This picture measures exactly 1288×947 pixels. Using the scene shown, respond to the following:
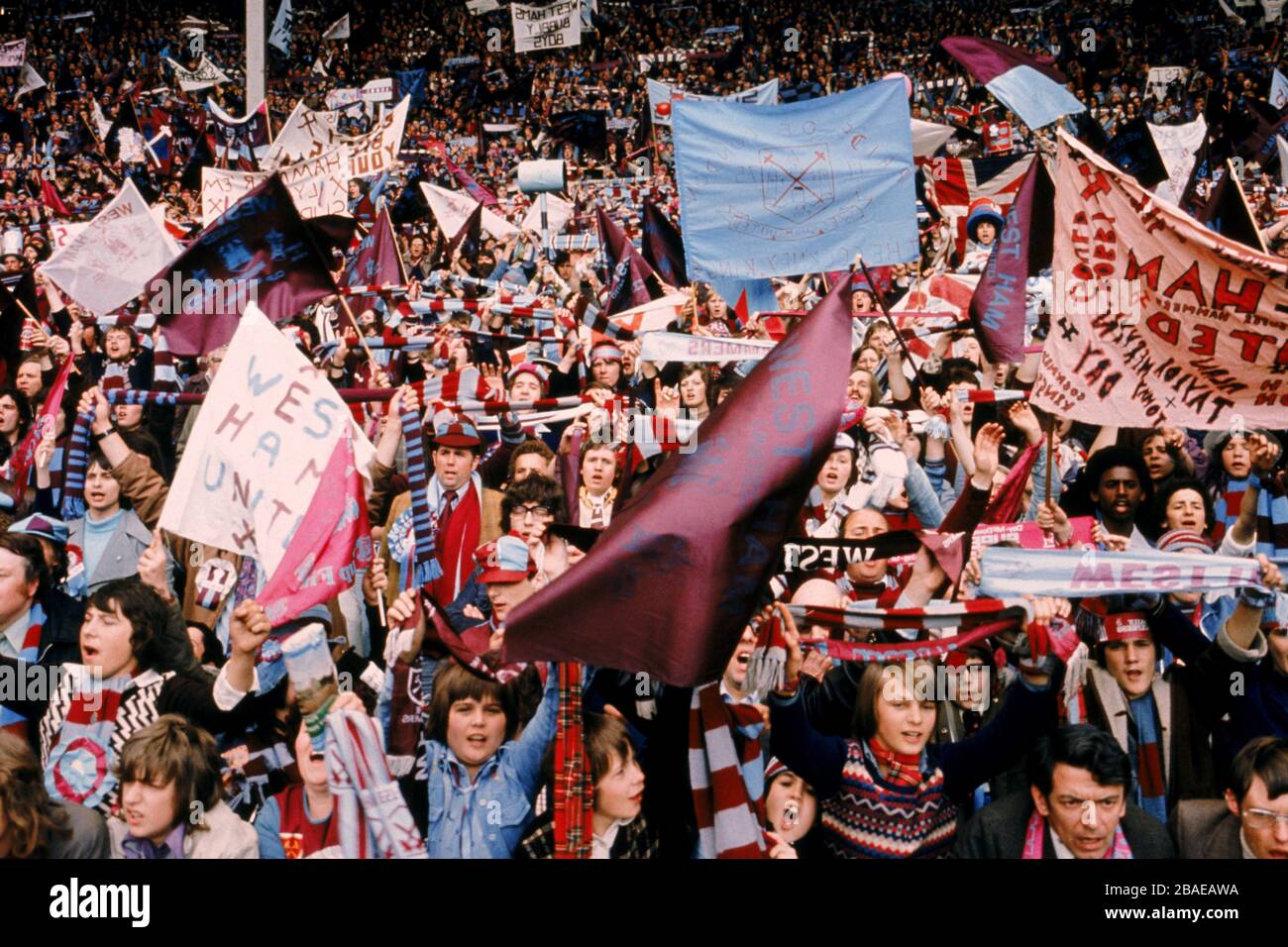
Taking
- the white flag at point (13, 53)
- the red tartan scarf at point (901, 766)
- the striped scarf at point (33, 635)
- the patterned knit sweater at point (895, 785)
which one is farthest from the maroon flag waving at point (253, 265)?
the white flag at point (13, 53)

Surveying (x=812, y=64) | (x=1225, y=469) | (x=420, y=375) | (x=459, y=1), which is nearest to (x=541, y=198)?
(x=420, y=375)

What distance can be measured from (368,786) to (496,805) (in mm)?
333

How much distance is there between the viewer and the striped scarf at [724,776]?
411 cm

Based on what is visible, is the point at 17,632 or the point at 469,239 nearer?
the point at 17,632

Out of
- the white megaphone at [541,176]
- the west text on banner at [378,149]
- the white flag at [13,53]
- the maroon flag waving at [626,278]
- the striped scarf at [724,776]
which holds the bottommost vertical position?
the striped scarf at [724,776]

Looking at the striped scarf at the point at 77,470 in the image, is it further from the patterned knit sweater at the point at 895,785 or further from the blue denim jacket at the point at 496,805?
the patterned knit sweater at the point at 895,785

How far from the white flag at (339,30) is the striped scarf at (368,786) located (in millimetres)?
26459

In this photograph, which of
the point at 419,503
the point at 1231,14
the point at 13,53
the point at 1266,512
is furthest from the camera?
the point at 13,53

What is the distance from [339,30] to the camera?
95.1ft

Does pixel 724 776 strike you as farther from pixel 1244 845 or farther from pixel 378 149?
pixel 378 149

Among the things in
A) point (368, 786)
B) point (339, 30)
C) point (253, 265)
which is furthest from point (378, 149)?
point (339, 30)

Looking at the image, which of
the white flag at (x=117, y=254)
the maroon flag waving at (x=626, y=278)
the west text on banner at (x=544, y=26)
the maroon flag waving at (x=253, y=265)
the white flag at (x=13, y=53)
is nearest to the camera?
the maroon flag waving at (x=253, y=265)

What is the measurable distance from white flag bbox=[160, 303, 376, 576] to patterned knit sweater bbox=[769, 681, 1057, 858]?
59.6 inches

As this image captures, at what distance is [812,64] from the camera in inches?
989
